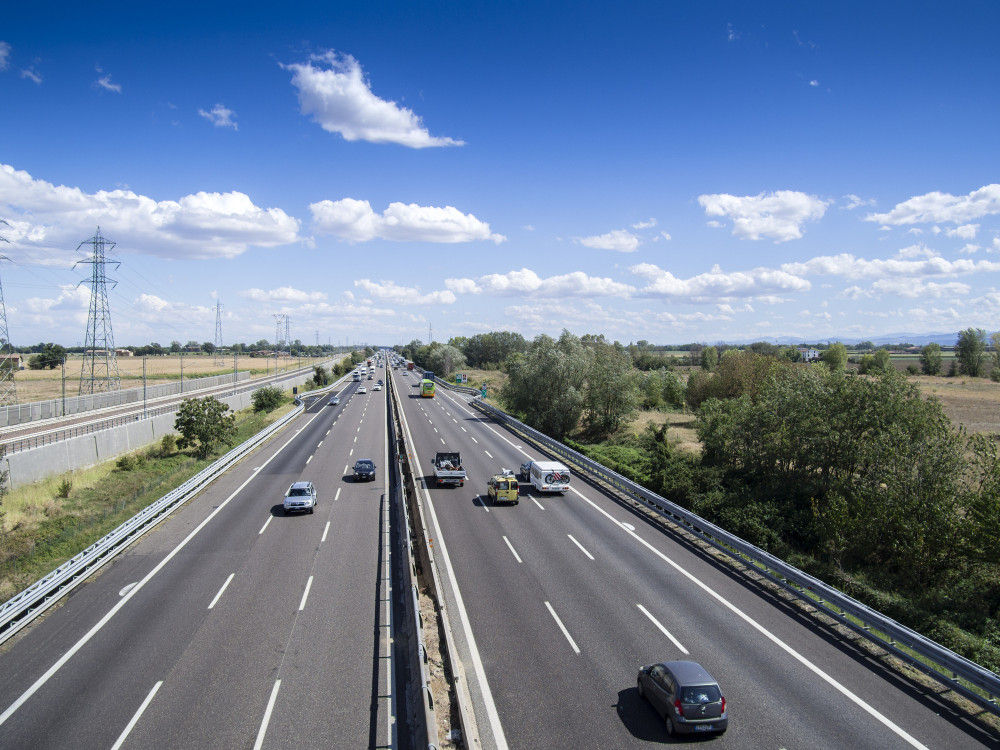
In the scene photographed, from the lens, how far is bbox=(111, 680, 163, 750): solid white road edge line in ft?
37.3

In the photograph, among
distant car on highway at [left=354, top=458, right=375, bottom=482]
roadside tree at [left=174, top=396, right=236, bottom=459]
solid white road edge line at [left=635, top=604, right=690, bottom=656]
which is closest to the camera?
solid white road edge line at [left=635, top=604, right=690, bottom=656]

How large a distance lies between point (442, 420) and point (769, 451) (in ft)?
124

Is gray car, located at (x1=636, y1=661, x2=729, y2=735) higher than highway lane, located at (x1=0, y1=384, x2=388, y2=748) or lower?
higher

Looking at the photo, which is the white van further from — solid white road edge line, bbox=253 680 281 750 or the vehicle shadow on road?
solid white road edge line, bbox=253 680 281 750

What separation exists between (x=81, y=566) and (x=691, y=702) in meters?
21.0

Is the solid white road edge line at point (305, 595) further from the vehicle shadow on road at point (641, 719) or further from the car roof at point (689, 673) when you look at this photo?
the car roof at point (689, 673)

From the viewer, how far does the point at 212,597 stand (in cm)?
1836

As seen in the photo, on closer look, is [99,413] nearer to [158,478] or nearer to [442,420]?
[158,478]

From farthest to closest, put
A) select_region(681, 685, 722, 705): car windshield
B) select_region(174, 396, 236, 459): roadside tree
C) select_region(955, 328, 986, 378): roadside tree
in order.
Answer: select_region(955, 328, 986, 378): roadside tree < select_region(174, 396, 236, 459): roadside tree < select_region(681, 685, 722, 705): car windshield

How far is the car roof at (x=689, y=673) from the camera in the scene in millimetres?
11688

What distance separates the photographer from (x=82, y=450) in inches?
1558

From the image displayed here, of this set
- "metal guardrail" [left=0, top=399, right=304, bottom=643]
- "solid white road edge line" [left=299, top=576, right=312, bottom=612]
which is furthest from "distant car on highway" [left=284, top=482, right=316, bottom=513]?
"solid white road edge line" [left=299, top=576, right=312, bottom=612]

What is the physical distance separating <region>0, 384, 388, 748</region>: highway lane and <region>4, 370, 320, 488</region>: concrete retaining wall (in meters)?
14.6

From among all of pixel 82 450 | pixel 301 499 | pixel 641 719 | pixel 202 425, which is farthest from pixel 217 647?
pixel 202 425
